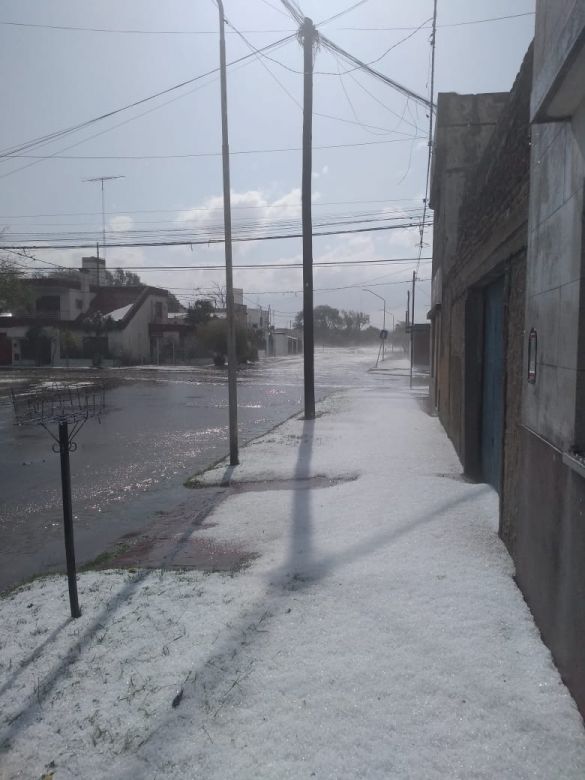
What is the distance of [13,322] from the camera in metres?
48.5

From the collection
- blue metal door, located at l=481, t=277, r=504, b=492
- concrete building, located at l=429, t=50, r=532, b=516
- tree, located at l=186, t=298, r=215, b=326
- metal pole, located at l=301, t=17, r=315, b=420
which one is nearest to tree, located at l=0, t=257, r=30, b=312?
tree, located at l=186, t=298, r=215, b=326

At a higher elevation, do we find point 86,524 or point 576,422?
point 576,422

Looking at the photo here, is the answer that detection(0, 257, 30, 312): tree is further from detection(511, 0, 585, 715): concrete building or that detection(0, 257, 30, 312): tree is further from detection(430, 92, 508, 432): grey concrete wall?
detection(511, 0, 585, 715): concrete building

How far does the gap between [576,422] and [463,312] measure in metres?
5.41

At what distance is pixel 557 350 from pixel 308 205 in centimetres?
1281

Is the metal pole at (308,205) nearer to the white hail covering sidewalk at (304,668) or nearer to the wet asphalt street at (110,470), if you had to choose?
the wet asphalt street at (110,470)

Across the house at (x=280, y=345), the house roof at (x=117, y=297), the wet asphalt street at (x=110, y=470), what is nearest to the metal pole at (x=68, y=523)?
the wet asphalt street at (x=110, y=470)

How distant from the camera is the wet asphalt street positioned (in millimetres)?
6613

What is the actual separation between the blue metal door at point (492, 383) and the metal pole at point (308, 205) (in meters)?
7.90

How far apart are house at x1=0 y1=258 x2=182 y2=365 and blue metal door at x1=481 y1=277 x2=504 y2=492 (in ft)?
138

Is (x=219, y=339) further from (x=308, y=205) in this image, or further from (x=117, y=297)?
(x=308, y=205)

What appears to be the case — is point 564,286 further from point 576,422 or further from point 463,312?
point 463,312

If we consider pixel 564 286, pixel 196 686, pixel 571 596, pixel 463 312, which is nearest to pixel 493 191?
pixel 463 312

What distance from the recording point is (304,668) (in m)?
3.34
